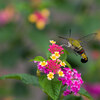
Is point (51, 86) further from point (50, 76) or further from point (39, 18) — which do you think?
point (39, 18)

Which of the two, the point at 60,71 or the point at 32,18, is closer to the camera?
the point at 60,71

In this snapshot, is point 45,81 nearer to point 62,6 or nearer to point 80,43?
point 80,43

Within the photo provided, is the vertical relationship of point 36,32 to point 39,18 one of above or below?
below

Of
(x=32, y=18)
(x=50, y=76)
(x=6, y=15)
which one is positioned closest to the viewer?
(x=50, y=76)

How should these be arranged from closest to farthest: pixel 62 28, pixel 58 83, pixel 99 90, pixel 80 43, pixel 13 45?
1. pixel 58 83
2. pixel 80 43
3. pixel 99 90
4. pixel 13 45
5. pixel 62 28

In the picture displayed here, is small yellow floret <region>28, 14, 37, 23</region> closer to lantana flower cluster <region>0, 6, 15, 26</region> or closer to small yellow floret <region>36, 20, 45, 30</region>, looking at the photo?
small yellow floret <region>36, 20, 45, 30</region>

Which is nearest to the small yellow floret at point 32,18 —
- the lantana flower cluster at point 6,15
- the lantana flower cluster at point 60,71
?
the lantana flower cluster at point 6,15

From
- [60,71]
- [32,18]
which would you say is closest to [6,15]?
[32,18]

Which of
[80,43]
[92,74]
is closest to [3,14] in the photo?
[92,74]

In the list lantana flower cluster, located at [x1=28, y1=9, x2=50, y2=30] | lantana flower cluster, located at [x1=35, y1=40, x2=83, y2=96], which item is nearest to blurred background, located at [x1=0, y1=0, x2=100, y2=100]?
lantana flower cluster, located at [x1=28, y1=9, x2=50, y2=30]
